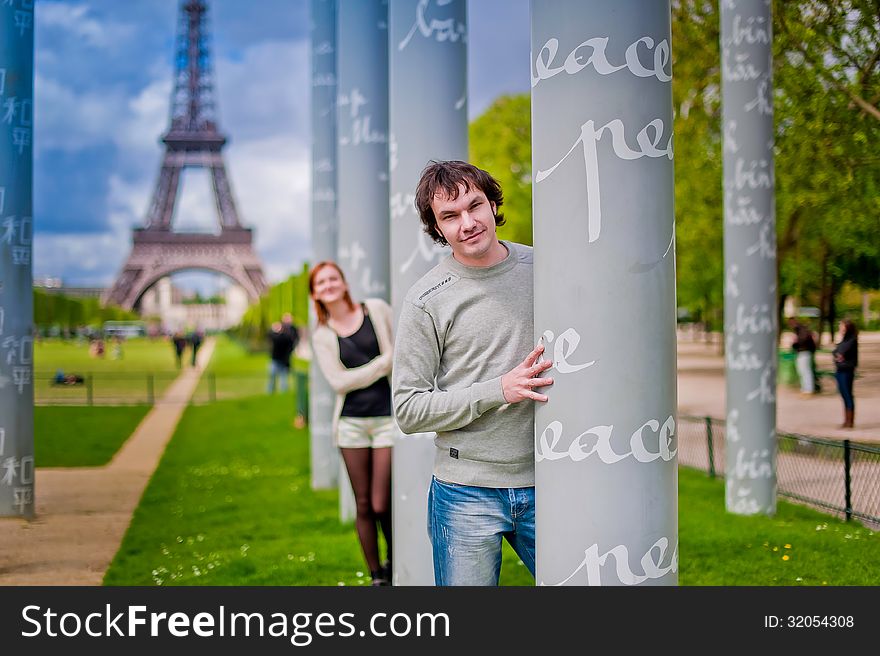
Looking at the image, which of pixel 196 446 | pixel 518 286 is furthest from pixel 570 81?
pixel 196 446

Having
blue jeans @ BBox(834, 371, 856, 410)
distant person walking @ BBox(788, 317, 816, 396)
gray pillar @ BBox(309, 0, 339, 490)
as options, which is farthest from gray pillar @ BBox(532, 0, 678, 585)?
gray pillar @ BBox(309, 0, 339, 490)

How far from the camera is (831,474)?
604 cm

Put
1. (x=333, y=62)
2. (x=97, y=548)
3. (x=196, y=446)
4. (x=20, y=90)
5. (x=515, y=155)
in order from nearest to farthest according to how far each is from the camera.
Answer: (x=97, y=548) → (x=20, y=90) → (x=333, y=62) → (x=196, y=446) → (x=515, y=155)

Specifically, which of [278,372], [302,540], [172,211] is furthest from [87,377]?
[172,211]

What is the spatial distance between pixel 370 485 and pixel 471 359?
2.62 meters

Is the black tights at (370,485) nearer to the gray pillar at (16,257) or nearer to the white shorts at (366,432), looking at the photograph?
the white shorts at (366,432)

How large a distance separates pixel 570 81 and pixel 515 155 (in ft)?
79.1

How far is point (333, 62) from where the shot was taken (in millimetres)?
8828

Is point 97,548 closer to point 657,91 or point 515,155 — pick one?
point 657,91

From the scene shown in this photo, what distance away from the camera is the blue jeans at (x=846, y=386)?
18.6 feet

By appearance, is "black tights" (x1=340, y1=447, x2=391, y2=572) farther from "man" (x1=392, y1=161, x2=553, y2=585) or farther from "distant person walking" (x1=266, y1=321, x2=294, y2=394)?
"distant person walking" (x1=266, y1=321, x2=294, y2=394)

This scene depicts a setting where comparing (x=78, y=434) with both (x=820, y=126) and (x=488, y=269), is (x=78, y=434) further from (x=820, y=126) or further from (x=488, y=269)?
(x=488, y=269)

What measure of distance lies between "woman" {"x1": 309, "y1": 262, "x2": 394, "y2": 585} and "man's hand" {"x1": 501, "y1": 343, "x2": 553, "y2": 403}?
2.58 m

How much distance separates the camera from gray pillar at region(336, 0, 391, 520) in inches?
239
